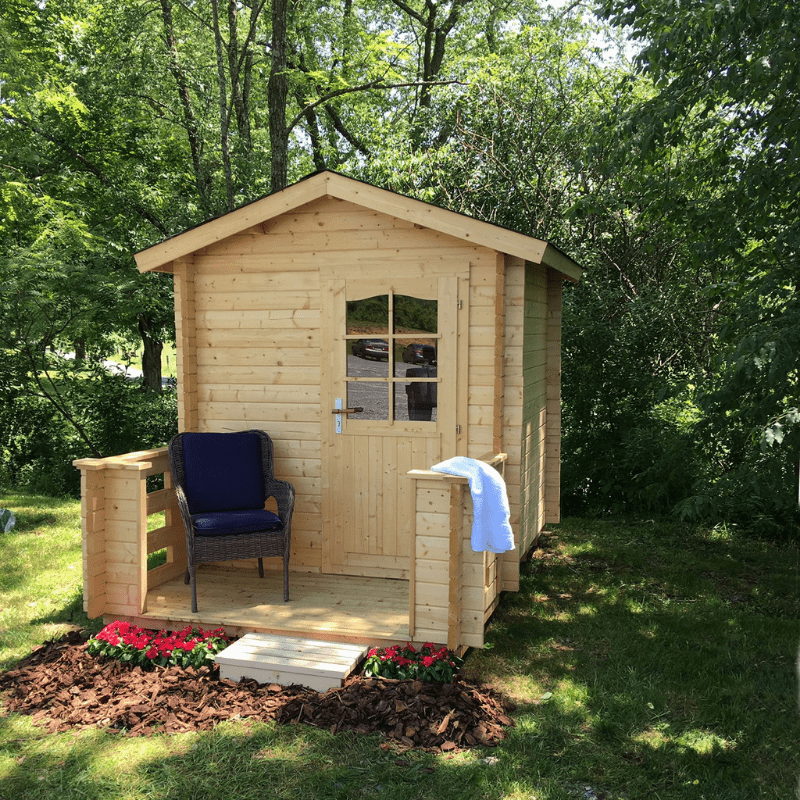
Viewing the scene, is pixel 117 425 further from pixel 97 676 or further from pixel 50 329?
pixel 97 676

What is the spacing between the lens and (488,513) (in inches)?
163

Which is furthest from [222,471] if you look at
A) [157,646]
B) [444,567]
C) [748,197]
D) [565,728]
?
[748,197]

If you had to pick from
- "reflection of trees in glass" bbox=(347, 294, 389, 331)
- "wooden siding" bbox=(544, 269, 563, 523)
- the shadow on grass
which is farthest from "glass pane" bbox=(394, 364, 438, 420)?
"wooden siding" bbox=(544, 269, 563, 523)

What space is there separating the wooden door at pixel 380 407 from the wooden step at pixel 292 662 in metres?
1.20

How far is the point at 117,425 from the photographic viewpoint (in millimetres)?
9883

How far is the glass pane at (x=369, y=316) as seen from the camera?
Result: 5281mm

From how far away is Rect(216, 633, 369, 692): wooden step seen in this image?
402cm

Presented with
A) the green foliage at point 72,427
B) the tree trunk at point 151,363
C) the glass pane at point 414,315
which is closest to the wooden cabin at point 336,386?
the glass pane at point 414,315

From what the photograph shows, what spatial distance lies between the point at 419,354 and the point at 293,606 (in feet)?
6.05

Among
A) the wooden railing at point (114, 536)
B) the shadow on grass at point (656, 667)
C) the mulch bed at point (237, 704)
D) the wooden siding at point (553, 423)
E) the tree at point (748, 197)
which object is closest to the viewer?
the shadow on grass at point (656, 667)

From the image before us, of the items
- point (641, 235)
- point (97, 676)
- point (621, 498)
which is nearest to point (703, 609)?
point (621, 498)

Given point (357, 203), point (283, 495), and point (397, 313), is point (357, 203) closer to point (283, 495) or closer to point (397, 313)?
point (397, 313)

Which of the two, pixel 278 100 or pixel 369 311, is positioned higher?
pixel 278 100

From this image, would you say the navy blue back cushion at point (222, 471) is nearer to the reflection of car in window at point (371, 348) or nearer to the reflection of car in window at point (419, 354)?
the reflection of car in window at point (371, 348)
